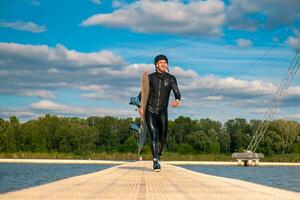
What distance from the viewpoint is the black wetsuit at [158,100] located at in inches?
562

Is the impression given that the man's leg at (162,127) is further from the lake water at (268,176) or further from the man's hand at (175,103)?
the lake water at (268,176)

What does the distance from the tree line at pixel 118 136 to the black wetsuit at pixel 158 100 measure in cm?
10018

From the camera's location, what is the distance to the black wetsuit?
14.3 metres

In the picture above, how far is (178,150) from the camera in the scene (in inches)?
4938

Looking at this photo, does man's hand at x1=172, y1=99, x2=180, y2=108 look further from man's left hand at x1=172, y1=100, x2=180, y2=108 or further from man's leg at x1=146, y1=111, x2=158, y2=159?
man's leg at x1=146, y1=111, x2=158, y2=159

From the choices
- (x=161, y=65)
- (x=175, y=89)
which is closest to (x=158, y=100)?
(x=175, y=89)

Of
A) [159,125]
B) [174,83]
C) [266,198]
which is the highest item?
[174,83]

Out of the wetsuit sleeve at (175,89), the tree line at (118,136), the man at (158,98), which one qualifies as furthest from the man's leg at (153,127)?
the tree line at (118,136)

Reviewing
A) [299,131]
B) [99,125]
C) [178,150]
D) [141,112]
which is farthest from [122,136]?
[141,112]

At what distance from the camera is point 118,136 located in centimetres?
13988

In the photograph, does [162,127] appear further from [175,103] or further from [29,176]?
[29,176]

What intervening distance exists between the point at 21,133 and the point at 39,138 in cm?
486

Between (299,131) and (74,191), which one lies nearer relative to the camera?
(74,191)

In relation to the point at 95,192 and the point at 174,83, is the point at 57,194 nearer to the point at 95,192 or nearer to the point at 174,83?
the point at 95,192
